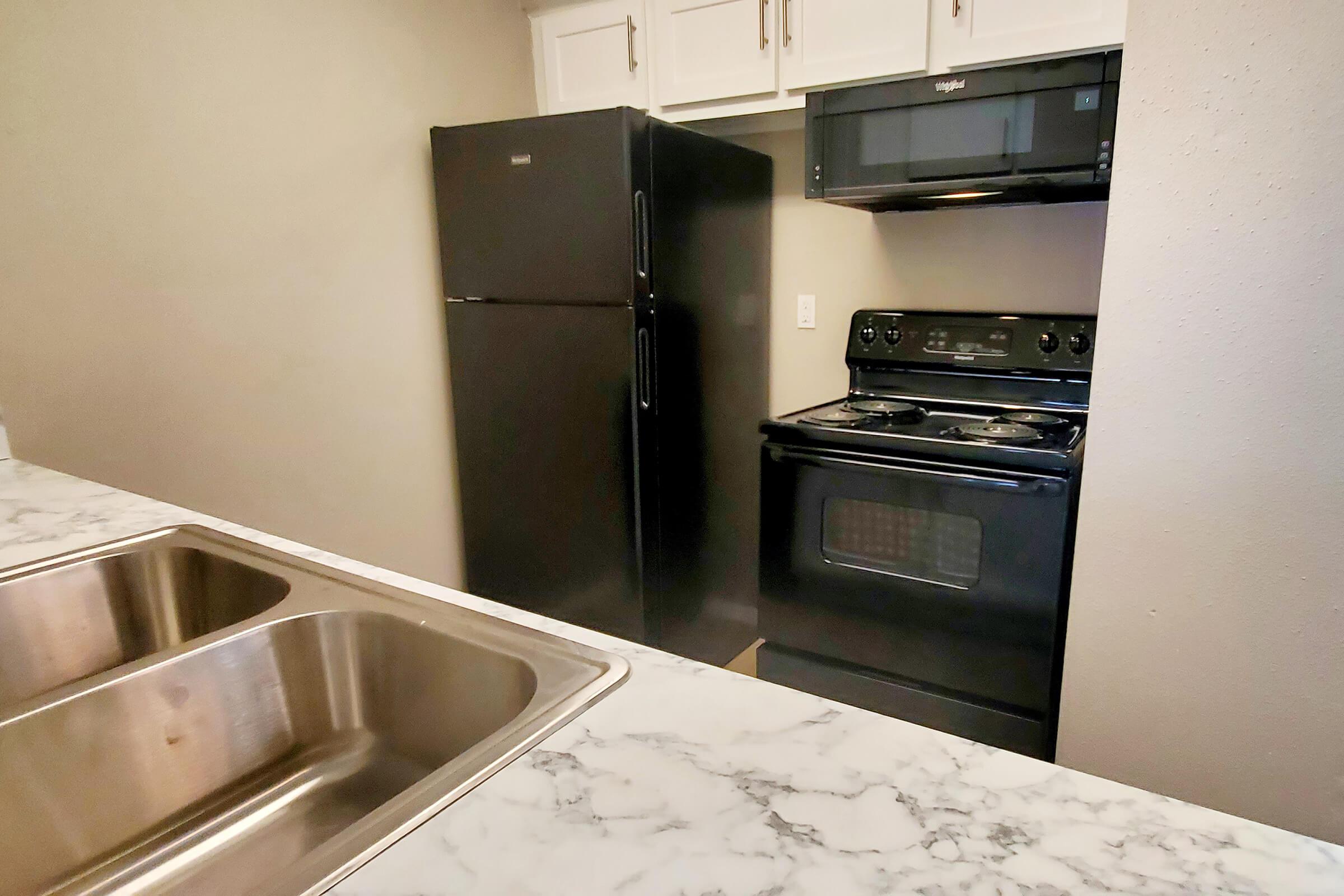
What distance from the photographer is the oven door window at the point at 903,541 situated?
5.51 feet

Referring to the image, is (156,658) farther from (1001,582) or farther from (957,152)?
(957,152)

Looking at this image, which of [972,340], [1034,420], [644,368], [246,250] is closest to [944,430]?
[1034,420]

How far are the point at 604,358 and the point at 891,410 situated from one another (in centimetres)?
74

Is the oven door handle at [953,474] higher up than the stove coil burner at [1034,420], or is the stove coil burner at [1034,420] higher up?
the stove coil burner at [1034,420]

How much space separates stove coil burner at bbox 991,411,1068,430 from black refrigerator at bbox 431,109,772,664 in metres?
0.79

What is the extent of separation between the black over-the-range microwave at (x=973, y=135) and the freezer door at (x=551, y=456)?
643 millimetres

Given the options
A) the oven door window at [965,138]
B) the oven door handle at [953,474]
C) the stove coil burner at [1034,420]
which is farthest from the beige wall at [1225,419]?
the stove coil burner at [1034,420]

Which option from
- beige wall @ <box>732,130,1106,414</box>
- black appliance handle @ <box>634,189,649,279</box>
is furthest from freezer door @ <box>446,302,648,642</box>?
beige wall @ <box>732,130,1106,414</box>

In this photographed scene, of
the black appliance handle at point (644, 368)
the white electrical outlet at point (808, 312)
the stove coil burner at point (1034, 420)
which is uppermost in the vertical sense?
the white electrical outlet at point (808, 312)

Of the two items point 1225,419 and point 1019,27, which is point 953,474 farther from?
point 1019,27

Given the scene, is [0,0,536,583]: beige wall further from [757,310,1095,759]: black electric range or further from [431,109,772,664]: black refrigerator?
[757,310,1095,759]: black electric range

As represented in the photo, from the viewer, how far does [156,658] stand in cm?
76

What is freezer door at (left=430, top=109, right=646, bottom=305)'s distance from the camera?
1976mm

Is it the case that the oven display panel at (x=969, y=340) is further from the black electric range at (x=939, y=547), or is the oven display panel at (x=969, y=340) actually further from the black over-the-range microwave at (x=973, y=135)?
the black over-the-range microwave at (x=973, y=135)
